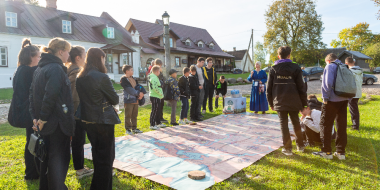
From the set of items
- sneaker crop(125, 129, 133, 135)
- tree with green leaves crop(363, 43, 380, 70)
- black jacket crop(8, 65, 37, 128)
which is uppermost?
tree with green leaves crop(363, 43, 380, 70)

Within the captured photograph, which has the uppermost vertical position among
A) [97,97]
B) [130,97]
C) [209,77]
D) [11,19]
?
[11,19]

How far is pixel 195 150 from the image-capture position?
495 cm

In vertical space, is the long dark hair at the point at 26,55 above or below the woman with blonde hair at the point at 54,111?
above

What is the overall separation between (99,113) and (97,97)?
0.19m

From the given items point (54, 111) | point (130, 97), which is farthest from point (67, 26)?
point (54, 111)

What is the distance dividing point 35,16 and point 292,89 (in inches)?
1004

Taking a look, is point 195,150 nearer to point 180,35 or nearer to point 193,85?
point 193,85

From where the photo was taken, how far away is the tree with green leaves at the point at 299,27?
36031mm

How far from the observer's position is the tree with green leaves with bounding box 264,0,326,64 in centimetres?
3603

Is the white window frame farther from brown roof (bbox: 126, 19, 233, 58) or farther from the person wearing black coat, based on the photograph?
the person wearing black coat

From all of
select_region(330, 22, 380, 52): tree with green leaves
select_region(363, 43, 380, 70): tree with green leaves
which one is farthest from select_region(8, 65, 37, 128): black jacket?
select_region(330, 22, 380, 52): tree with green leaves

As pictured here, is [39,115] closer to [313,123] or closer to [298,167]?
[298,167]

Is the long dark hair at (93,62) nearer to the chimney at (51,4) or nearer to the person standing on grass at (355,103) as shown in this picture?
the person standing on grass at (355,103)

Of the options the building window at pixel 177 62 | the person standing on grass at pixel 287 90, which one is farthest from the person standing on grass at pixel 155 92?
the building window at pixel 177 62
